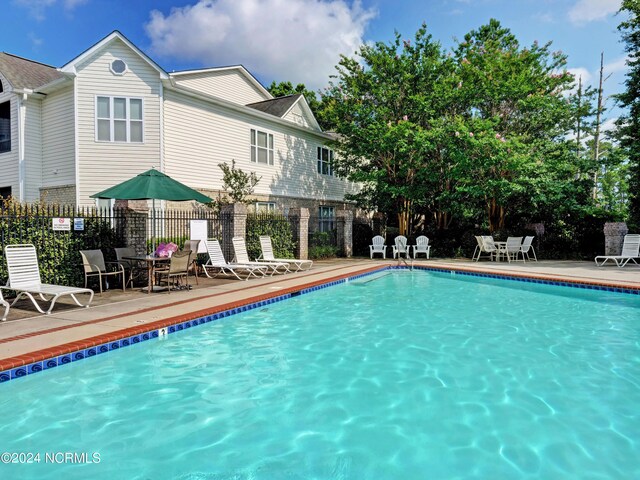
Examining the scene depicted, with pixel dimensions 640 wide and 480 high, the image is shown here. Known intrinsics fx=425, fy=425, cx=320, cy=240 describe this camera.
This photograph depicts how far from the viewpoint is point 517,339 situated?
677 cm

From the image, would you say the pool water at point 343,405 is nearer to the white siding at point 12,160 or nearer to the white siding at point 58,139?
the white siding at point 58,139

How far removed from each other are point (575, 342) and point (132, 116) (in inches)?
577

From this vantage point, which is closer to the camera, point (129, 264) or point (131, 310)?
point (131, 310)

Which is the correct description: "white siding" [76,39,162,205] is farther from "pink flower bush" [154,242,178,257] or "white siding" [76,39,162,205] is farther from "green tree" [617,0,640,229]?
"green tree" [617,0,640,229]

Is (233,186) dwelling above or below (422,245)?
above

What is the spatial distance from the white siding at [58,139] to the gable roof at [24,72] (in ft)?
2.91

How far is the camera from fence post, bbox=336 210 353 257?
19.8m

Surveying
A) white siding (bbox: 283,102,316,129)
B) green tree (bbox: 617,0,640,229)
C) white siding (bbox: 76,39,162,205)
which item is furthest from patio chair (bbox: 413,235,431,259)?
white siding (bbox: 76,39,162,205)

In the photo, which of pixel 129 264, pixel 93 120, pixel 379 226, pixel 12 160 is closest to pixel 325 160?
pixel 379 226

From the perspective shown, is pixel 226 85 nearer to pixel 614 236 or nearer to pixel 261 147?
pixel 261 147

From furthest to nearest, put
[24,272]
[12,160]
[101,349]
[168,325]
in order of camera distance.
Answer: [12,160] < [24,272] < [168,325] < [101,349]

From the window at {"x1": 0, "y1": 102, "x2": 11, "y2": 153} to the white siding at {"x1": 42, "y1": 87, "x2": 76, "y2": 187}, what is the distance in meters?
2.01

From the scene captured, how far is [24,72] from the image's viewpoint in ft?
56.8

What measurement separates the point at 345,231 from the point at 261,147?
5.51m
